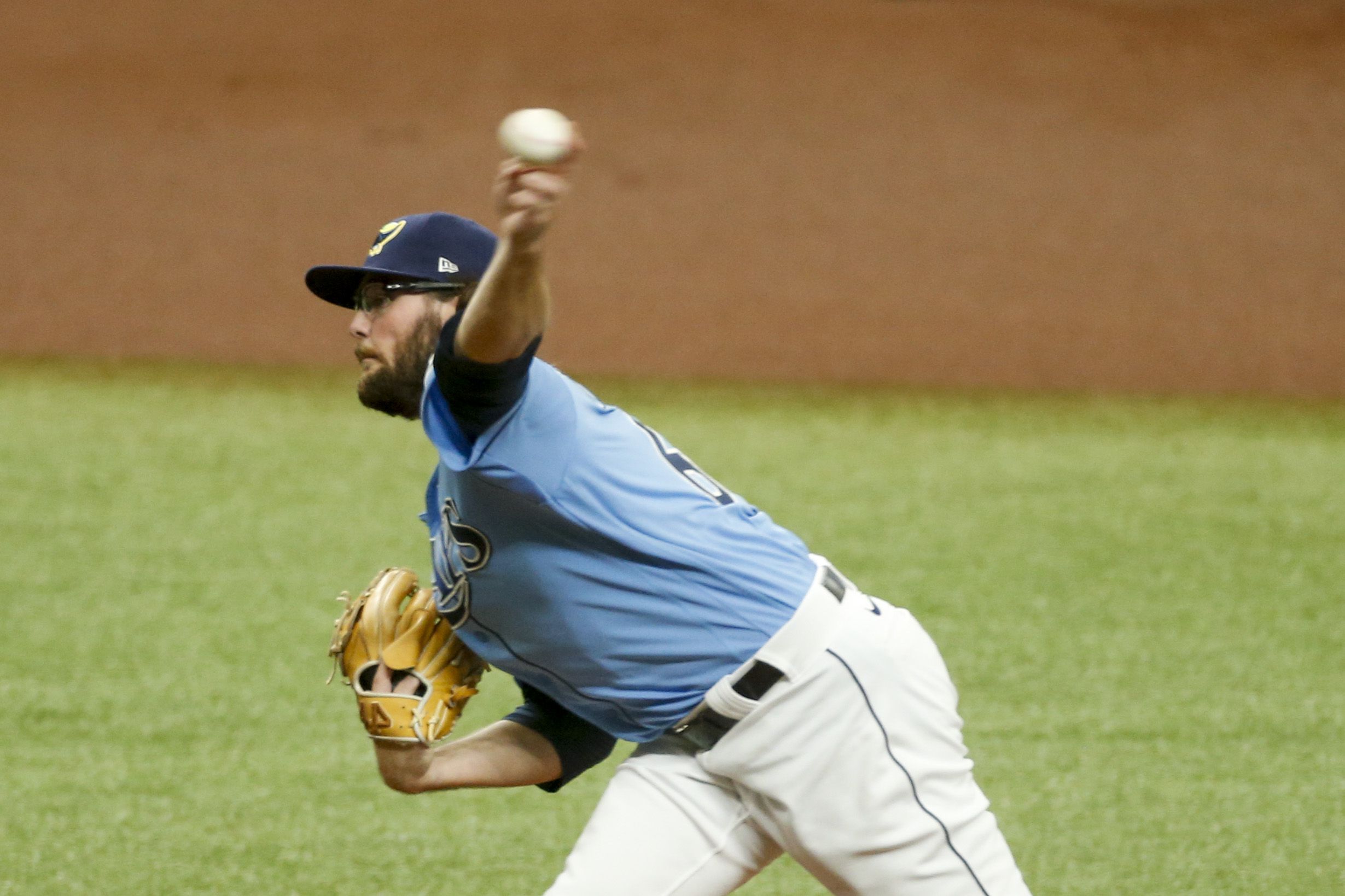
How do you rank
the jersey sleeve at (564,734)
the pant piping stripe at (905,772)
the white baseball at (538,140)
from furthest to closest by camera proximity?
1. the jersey sleeve at (564,734)
2. the pant piping stripe at (905,772)
3. the white baseball at (538,140)

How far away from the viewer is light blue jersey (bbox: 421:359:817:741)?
6.79 feet

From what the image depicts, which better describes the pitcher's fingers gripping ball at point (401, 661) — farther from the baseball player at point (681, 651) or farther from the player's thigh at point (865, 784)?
the player's thigh at point (865, 784)

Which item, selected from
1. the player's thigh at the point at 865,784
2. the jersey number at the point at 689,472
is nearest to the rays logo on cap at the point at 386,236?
the jersey number at the point at 689,472

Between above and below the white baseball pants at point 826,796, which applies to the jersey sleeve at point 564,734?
below

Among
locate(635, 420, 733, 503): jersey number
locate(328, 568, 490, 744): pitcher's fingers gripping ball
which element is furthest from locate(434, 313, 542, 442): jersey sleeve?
locate(328, 568, 490, 744): pitcher's fingers gripping ball

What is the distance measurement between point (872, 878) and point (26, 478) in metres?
5.94

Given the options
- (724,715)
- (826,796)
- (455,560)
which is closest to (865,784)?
(826,796)

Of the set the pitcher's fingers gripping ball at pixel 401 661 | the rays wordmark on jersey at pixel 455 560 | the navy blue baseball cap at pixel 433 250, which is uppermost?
the navy blue baseball cap at pixel 433 250

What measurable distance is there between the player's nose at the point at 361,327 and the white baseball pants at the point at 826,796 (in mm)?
716

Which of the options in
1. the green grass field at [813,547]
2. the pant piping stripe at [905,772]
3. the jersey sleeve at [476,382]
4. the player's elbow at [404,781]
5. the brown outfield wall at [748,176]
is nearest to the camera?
the jersey sleeve at [476,382]

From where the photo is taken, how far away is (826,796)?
219 centimetres

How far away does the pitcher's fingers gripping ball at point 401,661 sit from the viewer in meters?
2.38

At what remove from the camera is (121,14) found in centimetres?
1230

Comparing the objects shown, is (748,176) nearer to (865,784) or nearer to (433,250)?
(433,250)
